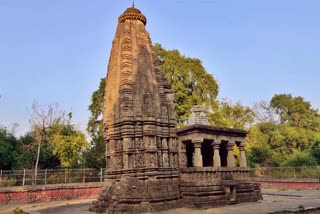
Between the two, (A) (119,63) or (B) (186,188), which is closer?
(B) (186,188)

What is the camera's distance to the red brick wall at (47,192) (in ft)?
55.5

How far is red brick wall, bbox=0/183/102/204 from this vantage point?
16.9 metres

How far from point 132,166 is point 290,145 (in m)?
31.0

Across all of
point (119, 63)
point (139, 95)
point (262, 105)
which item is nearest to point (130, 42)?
point (119, 63)

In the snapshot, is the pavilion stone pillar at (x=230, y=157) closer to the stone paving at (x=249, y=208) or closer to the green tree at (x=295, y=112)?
the stone paving at (x=249, y=208)

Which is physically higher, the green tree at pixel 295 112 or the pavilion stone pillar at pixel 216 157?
the green tree at pixel 295 112

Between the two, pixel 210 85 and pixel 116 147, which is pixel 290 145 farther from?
pixel 116 147

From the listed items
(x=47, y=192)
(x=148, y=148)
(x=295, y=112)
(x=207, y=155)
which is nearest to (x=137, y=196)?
(x=148, y=148)

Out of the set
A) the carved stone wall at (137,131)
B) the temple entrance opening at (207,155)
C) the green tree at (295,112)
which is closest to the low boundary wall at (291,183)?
the temple entrance opening at (207,155)

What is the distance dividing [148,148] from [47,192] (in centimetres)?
1097

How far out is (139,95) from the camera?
11523mm

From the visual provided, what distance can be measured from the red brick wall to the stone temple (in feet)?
27.9

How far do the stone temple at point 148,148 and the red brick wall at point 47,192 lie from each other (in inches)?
335

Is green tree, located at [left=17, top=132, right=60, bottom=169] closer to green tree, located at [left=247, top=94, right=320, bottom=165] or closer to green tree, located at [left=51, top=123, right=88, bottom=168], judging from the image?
green tree, located at [left=51, top=123, right=88, bottom=168]
